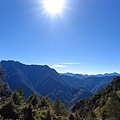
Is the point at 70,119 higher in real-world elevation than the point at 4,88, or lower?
lower

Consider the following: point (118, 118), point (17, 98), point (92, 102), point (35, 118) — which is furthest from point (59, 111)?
point (92, 102)

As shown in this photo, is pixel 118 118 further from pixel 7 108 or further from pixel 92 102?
pixel 92 102

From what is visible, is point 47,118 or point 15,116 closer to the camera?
point 15,116

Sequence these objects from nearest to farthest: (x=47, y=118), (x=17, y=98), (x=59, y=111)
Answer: (x=47, y=118) → (x=17, y=98) → (x=59, y=111)

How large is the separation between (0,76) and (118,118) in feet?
172

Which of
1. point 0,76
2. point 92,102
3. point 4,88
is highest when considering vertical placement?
point 0,76

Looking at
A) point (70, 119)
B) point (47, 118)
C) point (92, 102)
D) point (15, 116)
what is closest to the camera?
point (15, 116)

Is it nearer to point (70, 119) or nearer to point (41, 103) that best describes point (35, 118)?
point (70, 119)

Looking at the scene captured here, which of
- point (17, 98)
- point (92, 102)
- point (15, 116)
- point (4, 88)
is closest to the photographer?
point (4, 88)

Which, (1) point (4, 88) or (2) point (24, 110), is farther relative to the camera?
(2) point (24, 110)

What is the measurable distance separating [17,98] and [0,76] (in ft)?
175

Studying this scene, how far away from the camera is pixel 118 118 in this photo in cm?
7275

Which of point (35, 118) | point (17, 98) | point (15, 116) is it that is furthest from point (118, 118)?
point (17, 98)

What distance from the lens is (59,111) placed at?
4080 inches
